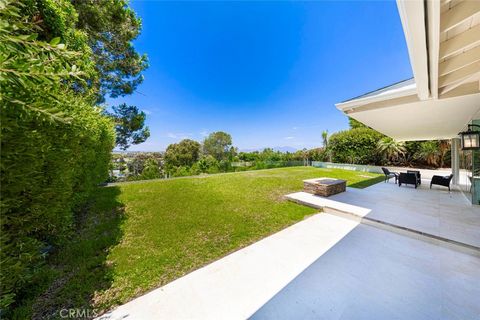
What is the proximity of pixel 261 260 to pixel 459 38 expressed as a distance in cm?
461

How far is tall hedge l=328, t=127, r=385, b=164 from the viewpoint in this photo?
2014 cm

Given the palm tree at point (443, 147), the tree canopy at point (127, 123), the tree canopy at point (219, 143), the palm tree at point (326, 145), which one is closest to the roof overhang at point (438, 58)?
the tree canopy at point (127, 123)

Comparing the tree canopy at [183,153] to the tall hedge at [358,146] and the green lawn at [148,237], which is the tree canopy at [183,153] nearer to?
the tall hedge at [358,146]

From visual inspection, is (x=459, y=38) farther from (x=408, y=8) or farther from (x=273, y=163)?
(x=273, y=163)

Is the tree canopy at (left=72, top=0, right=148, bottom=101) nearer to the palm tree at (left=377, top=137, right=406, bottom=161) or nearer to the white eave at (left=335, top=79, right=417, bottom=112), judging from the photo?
the white eave at (left=335, top=79, right=417, bottom=112)

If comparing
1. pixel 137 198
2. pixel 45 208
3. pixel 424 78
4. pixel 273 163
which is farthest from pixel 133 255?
pixel 273 163

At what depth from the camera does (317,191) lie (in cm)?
792

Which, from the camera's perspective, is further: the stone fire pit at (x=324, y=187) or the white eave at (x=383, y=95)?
the stone fire pit at (x=324, y=187)

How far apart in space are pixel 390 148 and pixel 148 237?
24.2m

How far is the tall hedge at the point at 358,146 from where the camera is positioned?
2014 centimetres

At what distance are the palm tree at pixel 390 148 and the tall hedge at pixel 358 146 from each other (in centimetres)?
63

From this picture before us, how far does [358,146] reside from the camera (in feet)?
67.0

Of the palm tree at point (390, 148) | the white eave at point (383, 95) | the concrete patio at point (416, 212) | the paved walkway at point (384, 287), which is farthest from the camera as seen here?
the palm tree at point (390, 148)

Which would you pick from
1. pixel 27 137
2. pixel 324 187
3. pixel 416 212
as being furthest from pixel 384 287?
pixel 324 187
